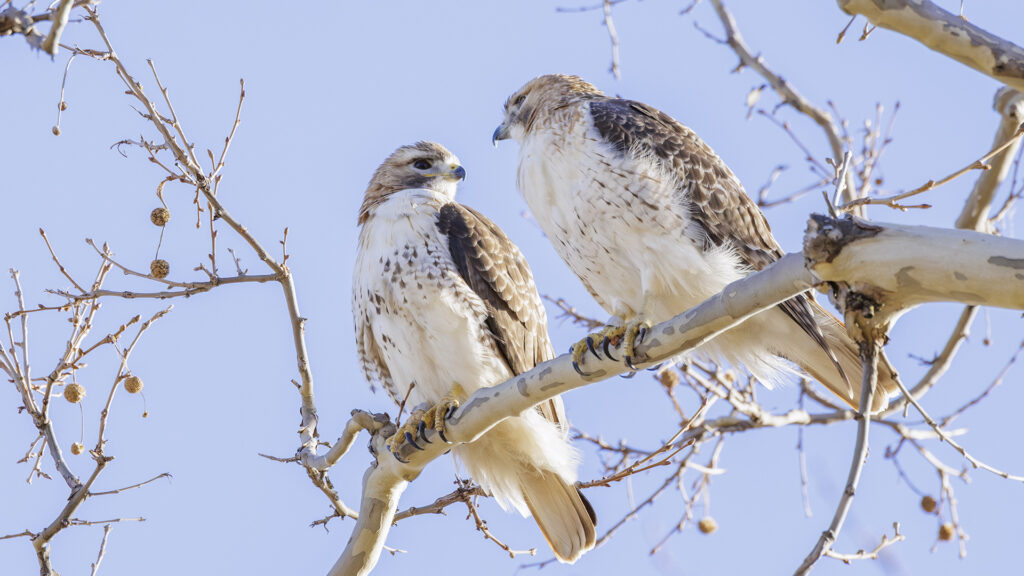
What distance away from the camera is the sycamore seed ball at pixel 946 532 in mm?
6724

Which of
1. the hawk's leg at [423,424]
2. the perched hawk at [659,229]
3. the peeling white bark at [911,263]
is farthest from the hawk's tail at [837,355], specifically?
the peeling white bark at [911,263]

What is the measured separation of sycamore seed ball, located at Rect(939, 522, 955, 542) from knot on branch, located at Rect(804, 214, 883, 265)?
4239 mm

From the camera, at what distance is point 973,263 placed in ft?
9.71

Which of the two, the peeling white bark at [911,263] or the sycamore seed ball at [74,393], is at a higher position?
the sycamore seed ball at [74,393]

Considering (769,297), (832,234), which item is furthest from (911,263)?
(769,297)

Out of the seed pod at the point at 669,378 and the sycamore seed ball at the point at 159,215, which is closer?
the sycamore seed ball at the point at 159,215

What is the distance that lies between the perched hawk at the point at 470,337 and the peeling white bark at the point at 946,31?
2852 millimetres

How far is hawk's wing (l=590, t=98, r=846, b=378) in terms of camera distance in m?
5.27

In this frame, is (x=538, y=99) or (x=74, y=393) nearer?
(x=74, y=393)

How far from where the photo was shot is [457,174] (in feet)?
22.8

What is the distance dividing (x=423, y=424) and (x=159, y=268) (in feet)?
4.49

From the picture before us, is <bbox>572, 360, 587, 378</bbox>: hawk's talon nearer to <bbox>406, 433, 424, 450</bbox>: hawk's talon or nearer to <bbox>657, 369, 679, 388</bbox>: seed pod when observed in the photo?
<bbox>406, 433, 424, 450</bbox>: hawk's talon

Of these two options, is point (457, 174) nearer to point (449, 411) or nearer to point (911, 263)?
point (449, 411)

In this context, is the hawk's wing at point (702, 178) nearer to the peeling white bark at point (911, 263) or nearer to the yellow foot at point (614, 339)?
the yellow foot at point (614, 339)
